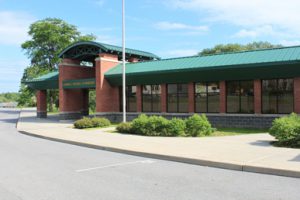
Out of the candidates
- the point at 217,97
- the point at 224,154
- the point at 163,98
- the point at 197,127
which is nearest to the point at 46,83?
the point at 163,98

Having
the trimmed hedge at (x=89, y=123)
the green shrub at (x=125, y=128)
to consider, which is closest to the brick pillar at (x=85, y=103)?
the trimmed hedge at (x=89, y=123)

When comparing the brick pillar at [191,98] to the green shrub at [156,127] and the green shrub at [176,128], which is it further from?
the green shrub at [176,128]

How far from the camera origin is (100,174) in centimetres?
949

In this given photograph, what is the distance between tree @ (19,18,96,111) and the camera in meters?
58.9

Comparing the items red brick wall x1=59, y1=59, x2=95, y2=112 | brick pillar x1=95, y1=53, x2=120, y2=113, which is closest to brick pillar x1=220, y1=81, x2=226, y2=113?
brick pillar x1=95, y1=53, x2=120, y2=113

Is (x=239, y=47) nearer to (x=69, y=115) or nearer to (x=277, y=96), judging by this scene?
(x=69, y=115)

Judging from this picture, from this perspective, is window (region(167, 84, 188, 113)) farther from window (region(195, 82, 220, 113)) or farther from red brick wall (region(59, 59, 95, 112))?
red brick wall (region(59, 59, 95, 112))

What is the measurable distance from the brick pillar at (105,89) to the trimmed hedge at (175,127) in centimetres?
1135

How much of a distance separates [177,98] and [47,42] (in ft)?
127

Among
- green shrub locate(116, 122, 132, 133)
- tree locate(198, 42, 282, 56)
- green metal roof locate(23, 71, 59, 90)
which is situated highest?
tree locate(198, 42, 282, 56)

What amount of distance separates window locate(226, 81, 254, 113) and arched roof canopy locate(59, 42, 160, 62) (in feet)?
38.4

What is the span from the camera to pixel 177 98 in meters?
27.7

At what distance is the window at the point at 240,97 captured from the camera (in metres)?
23.9

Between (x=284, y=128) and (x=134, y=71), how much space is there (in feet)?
55.8
